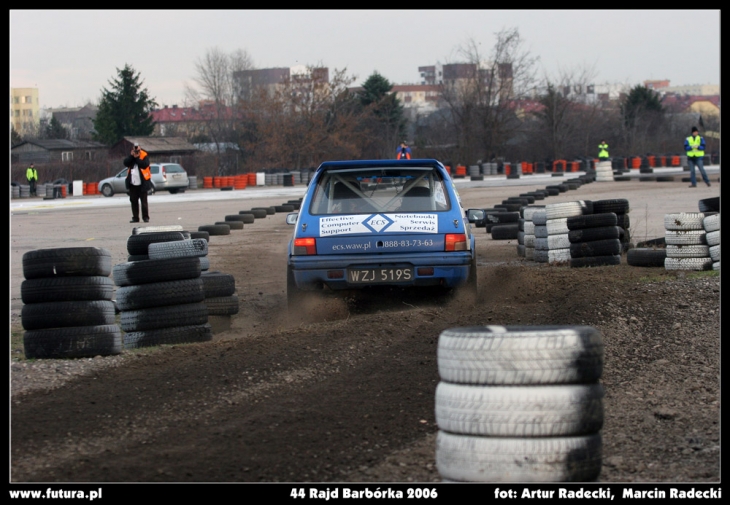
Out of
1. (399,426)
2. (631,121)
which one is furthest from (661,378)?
(631,121)

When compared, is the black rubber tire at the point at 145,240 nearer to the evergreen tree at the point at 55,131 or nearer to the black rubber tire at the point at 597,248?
the black rubber tire at the point at 597,248

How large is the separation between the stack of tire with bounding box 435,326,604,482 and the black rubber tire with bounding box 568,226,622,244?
7.76m

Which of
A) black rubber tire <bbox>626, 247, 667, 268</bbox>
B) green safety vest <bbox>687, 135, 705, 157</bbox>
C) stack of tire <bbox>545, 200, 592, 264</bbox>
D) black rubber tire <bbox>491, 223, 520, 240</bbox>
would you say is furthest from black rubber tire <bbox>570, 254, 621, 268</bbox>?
green safety vest <bbox>687, 135, 705, 157</bbox>

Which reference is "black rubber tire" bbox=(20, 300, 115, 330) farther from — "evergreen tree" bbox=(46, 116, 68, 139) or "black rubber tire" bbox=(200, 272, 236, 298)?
"evergreen tree" bbox=(46, 116, 68, 139)

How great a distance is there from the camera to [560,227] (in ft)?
39.5

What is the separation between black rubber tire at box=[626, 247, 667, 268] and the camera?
1100cm

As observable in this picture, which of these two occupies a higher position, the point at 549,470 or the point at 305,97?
the point at 305,97

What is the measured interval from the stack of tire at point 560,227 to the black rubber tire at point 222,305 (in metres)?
4.90

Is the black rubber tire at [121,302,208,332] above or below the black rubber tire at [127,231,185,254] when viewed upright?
below

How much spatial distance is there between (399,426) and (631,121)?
237ft

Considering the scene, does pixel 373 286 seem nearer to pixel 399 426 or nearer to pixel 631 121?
pixel 399 426

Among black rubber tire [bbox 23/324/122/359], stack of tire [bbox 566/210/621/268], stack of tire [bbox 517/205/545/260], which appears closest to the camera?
black rubber tire [bbox 23/324/122/359]

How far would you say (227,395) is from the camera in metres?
5.56

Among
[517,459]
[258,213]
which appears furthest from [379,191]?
[258,213]
